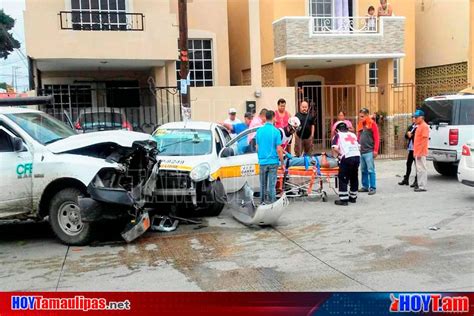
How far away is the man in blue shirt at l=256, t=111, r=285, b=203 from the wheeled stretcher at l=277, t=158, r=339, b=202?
1046mm

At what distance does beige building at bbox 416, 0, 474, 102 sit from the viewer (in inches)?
711

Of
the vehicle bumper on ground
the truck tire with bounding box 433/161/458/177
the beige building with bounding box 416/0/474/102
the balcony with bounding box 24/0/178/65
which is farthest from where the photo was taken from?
the beige building with bounding box 416/0/474/102

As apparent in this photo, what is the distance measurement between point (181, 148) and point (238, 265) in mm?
3453

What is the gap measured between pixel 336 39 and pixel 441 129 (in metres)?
6.21

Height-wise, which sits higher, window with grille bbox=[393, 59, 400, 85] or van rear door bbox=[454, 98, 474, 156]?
window with grille bbox=[393, 59, 400, 85]

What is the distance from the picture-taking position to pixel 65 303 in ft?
12.9

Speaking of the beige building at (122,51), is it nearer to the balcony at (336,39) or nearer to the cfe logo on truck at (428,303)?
the balcony at (336,39)

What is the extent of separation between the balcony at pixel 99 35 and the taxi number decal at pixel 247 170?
20.5 ft

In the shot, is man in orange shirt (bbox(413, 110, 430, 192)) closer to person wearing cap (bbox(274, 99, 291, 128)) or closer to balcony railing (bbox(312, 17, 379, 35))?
person wearing cap (bbox(274, 99, 291, 128))

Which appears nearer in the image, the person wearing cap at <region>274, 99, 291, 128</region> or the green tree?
the person wearing cap at <region>274, 99, 291, 128</region>

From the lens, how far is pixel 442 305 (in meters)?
3.88

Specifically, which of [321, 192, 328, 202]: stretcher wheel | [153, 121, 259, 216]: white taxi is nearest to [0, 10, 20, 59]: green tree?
[153, 121, 259, 216]: white taxi

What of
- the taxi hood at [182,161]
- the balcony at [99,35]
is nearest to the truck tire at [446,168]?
the taxi hood at [182,161]

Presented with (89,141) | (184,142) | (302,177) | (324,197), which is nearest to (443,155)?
(324,197)
